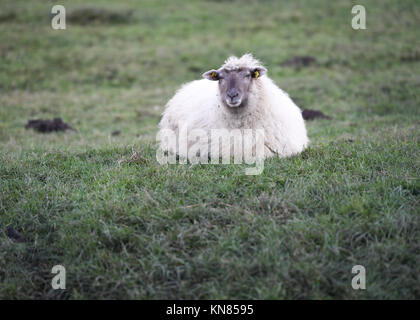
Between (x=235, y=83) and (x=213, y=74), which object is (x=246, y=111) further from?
(x=213, y=74)

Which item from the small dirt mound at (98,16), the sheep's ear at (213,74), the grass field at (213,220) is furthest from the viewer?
the small dirt mound at (98,16)

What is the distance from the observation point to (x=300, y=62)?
14.9 meters

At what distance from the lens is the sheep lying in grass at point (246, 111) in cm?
596

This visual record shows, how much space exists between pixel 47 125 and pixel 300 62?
9888mm

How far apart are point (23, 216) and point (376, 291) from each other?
153 inches

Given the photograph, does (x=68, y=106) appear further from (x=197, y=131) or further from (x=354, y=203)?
(x=354, y=203)

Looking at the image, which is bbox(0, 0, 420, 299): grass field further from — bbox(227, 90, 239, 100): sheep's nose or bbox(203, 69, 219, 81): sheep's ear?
bbox(203, 69, 219, 81): sheep's ear

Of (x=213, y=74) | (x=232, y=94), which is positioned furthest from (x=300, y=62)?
(x=232, y=94)

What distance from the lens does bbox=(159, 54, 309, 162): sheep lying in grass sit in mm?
5957

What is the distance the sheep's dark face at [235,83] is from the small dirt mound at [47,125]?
5208 millimetres

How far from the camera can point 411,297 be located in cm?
332

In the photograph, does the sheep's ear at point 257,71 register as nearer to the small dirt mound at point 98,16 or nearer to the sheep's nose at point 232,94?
the sheep's nose at point 232,94

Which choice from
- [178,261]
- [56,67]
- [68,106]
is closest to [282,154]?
[178,261]

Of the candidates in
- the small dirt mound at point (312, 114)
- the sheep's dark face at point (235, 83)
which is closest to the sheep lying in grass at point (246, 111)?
the sheep's dark face at point (235, 83)
